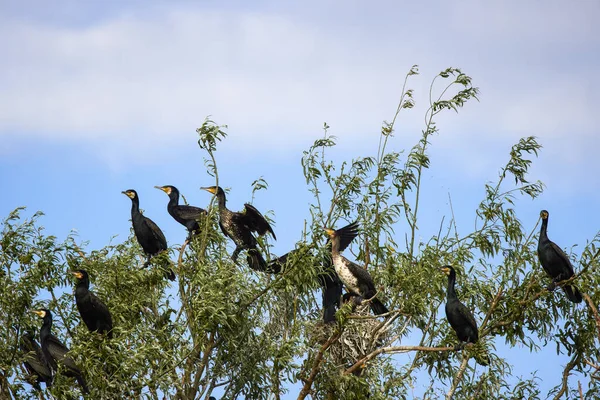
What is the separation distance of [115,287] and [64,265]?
92cm

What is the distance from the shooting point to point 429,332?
1403cm

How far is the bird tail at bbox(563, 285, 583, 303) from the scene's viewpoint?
1352 centimetres

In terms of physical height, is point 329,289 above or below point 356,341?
above

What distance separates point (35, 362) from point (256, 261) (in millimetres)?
3252

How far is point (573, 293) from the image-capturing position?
13.6 m

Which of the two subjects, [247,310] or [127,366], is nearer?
[127,366]

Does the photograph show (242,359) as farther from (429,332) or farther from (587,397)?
(587,397)

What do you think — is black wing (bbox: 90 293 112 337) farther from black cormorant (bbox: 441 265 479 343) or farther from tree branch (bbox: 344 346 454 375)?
black cormorant (bbox: 441 265 479 343)

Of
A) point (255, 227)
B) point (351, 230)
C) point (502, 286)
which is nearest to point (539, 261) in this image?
point (502, 286)

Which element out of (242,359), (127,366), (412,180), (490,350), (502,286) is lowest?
(127,366)

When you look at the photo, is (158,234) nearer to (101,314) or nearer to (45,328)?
(101,314)

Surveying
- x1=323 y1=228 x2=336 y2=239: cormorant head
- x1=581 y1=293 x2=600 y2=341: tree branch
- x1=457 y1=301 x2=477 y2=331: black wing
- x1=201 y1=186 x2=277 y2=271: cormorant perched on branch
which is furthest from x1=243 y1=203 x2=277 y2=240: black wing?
x1=581 y1=293 x2=600 y2=341: tree branch

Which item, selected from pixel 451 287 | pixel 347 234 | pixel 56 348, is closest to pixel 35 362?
pixel 56 348

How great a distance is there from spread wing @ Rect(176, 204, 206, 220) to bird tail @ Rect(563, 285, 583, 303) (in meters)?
5.14
